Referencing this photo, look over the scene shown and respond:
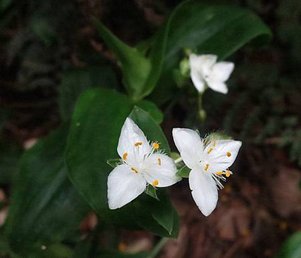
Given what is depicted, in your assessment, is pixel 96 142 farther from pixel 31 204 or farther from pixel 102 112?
pixel 31 204

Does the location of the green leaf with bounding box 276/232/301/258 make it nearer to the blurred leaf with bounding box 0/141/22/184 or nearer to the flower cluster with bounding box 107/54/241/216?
the flower cluster with bounding box 107/54/241/216

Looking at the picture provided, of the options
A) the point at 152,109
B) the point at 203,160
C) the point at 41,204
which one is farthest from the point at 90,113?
the point at 203,160

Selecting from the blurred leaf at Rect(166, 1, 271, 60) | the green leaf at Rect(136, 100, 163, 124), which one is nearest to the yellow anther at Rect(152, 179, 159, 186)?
the green leaf at Rect(136, 100, 163, 124)

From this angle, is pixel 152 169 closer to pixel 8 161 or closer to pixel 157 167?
pixel 157 167

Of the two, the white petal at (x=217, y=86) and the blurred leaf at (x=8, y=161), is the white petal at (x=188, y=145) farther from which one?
the blurred leaf at (x=8, y=161)

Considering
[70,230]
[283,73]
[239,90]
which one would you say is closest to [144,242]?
[70,230]

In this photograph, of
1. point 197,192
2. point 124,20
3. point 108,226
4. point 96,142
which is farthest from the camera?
point 124,20

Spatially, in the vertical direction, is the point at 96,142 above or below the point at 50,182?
Answer: above

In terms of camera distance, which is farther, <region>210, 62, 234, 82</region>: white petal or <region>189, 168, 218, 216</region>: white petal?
<region>210, 62, 234, 82</region>: white petal
